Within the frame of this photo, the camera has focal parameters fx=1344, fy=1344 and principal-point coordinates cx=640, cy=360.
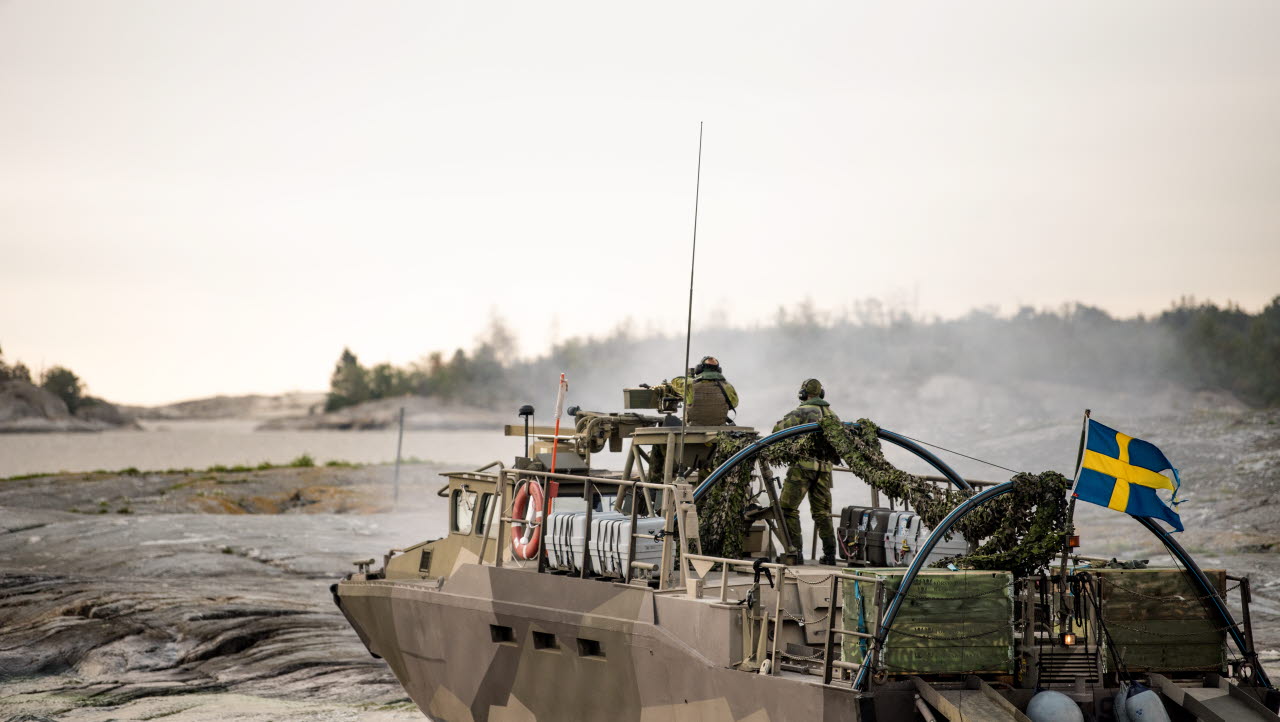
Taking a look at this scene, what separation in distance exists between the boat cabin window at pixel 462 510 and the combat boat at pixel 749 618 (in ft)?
0.08

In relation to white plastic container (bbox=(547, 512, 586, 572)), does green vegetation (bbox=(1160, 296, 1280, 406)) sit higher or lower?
higher

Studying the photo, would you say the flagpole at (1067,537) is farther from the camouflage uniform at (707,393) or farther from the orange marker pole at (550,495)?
the orange marker pole at (550,495)

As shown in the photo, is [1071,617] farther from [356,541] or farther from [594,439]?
[356,541]

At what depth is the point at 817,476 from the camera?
12344mm

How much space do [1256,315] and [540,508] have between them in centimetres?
3172

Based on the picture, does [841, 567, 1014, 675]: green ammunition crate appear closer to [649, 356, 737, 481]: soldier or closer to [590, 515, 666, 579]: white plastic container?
[590, 515, 666, 579]: white plastic container

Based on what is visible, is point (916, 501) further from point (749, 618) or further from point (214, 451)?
point (214, 451)

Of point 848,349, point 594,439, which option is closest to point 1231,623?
point 594,439

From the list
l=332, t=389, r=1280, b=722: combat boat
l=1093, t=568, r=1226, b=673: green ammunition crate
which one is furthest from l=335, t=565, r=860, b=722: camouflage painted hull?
l=1093, t=568, r=1226, b=673: green ammunition crate

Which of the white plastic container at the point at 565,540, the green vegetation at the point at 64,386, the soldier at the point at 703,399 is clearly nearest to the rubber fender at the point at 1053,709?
the white plastic container at the point at 565,540

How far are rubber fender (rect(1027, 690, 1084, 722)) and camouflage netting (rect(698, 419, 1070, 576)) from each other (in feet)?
2.97

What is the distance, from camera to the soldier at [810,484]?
11.9 metres

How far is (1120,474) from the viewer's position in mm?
9523

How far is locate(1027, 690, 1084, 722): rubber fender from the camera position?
29.7 feet
